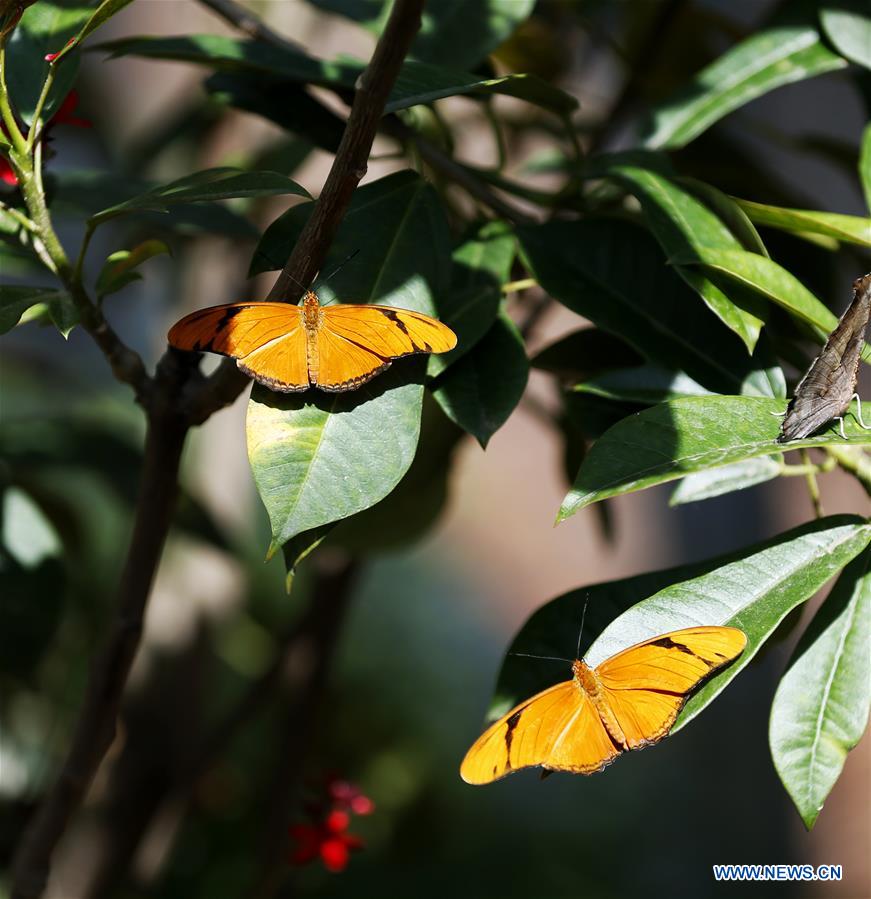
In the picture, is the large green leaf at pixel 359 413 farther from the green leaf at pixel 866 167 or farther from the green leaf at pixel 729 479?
the green leaf at pixel 866 167

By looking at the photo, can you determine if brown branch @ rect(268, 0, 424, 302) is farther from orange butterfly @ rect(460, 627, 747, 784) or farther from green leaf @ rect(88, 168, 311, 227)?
orange butterfly @ rect(460, 627, 747, 784)

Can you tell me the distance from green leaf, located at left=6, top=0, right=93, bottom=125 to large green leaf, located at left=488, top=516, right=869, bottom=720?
514 millimetres

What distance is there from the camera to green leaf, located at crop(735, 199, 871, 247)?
0.68 m

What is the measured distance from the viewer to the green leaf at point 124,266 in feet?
2.09

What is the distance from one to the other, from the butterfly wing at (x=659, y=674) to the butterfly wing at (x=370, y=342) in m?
0.22

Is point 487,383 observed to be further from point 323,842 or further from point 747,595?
point 323,842

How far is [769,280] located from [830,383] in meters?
0.08

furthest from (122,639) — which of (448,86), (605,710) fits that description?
(448,86)

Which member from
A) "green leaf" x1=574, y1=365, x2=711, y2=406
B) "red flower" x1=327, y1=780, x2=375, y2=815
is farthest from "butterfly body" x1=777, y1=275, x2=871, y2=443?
"red flower" x1=327, y1=780, x2=375, y2=815

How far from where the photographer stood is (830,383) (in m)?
0.58

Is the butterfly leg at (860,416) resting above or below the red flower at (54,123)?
below

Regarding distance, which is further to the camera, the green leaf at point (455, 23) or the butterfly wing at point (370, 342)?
the green leaf at point (455, 23)

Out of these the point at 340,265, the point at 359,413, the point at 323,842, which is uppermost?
the point at 340,265

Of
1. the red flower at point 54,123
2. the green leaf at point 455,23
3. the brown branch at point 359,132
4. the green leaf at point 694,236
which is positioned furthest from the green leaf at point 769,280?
the red flower at point 54,123
